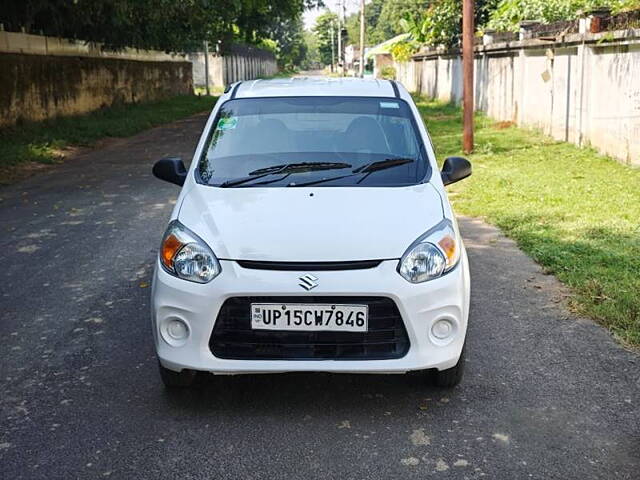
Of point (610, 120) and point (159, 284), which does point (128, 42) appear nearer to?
point (610, 120)

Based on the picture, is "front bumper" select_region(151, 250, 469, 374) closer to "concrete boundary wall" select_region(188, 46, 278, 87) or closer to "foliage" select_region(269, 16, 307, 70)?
"concrete boundary wall" select_region(188, 46, 278, 87)

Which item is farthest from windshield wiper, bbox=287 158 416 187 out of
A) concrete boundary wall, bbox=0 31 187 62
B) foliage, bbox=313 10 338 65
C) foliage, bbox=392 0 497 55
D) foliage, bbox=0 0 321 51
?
foliage, bbox=313 10 338 65

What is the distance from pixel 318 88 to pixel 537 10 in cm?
1778

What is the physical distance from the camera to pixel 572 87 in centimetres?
1475

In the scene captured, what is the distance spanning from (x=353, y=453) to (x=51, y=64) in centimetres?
1789

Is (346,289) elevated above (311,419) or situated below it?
above

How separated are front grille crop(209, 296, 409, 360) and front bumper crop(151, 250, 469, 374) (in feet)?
0.11

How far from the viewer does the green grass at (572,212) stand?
5.87m

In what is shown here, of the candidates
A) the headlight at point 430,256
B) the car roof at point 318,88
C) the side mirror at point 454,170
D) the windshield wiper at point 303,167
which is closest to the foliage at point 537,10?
the car roof at point 318,88

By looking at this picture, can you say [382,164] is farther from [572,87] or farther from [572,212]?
[572,87]

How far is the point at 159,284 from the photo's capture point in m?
3.98

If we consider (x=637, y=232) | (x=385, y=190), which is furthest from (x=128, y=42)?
(x=385, y=190)

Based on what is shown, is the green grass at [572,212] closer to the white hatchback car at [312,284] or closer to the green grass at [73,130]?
the white hatchback car at [312,284]

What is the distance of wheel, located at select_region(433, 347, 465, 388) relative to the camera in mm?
4180
